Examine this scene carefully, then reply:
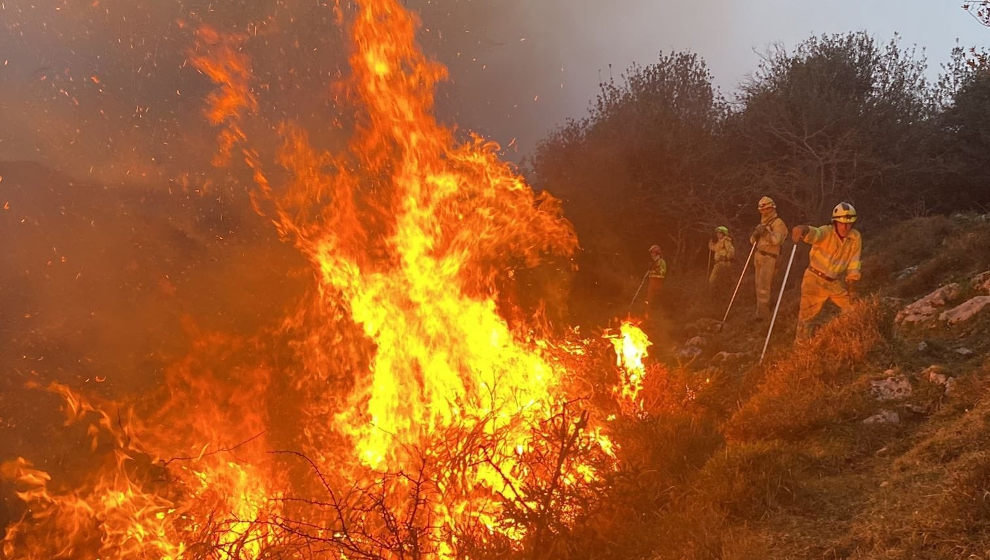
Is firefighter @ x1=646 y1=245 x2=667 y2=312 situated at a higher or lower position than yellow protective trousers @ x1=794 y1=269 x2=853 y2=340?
higher

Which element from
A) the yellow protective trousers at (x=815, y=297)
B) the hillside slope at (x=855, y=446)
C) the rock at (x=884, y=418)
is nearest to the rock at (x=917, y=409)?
the hillside slope at (x=855, y=446)

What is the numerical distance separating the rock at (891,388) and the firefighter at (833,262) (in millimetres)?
1915

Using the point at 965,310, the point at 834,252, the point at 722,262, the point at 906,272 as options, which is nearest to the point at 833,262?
the point at 834,252

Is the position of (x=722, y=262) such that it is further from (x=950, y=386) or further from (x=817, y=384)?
(x=950, y=386)

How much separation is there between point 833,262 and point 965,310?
1.46 m

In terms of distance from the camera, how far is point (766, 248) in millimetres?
10211

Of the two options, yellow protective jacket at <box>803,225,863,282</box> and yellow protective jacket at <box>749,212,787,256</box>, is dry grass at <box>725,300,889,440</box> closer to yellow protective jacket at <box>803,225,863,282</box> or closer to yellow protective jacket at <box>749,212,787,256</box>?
yellow protective jacket at <box>803,225,863,282</box>

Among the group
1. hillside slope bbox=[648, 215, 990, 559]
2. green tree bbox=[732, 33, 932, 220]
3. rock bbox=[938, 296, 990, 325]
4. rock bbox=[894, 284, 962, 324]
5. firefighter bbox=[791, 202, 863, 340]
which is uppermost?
green tree bbox=[732, 33, 932, 220]

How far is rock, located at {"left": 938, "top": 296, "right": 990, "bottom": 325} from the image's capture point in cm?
626

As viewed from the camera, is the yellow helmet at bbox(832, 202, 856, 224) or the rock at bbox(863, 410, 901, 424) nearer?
the rock at bbox(863, 410, 901, 424)

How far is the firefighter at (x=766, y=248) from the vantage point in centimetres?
1007

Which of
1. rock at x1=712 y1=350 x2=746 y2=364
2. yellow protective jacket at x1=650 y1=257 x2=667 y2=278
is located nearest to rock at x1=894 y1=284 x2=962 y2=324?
rock at x1=712 y1=350 x2=746 y2=364

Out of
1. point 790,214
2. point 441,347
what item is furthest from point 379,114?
point 790,214

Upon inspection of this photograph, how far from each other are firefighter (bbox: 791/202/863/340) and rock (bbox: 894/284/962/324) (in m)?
0.59
